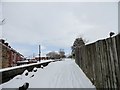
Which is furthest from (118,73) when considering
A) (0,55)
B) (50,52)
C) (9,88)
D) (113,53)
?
(50,52)

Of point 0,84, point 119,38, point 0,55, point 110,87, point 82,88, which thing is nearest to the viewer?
point 119,38

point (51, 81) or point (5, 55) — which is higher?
point (5, 55)

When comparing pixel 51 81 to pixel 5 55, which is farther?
pixel 5 55

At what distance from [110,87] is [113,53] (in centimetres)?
104

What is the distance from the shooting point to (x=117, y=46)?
423cm

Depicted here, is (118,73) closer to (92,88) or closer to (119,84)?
(119,84)

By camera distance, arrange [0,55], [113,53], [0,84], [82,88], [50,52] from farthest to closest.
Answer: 1. [50,52]
2. [0,55]
3. [0,84]
4. [82,88]
5. [113,53]

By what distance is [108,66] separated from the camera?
5.21 metres

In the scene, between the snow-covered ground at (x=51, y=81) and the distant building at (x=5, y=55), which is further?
the distant building at (x=5, y=55)

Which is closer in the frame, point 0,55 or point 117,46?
point 117,46

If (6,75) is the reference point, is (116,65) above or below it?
above

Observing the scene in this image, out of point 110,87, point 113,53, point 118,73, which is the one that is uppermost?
point 113,53

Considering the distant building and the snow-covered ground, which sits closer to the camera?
the snow-covered ground

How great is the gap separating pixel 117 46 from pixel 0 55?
98.6ft
